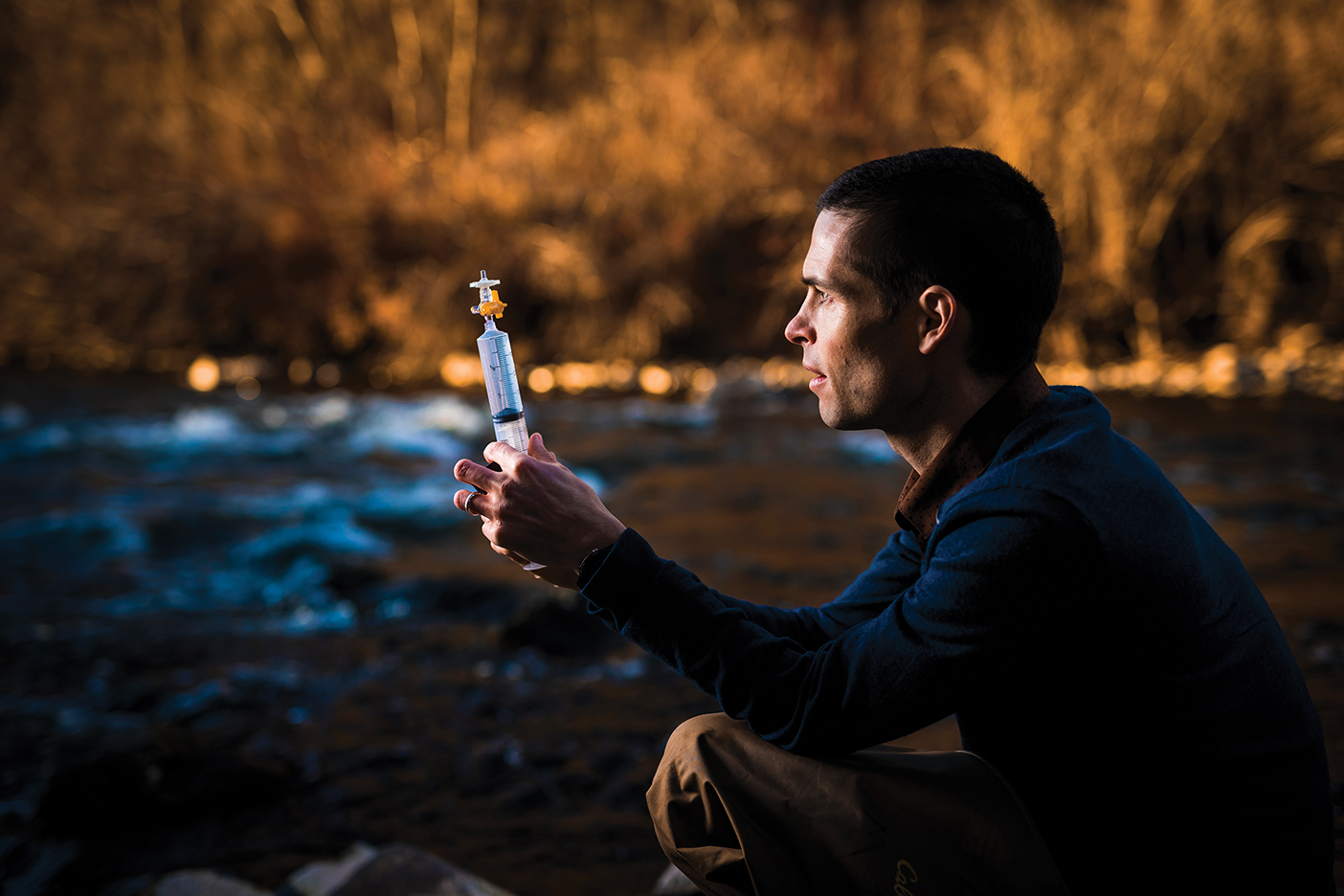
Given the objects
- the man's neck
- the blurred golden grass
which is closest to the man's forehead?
the man's neck

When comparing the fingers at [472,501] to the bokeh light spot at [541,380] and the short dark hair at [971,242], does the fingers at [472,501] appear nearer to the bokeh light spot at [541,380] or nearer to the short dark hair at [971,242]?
the short dark hair at [971,242]

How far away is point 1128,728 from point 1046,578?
233 millimetres

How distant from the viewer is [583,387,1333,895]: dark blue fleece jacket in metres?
1.03

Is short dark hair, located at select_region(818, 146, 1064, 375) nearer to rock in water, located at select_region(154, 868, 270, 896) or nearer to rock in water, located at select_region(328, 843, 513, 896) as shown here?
rock in water, located at select_region(328, 843, 513, 896)

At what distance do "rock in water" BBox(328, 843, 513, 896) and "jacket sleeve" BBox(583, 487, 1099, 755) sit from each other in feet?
2.62

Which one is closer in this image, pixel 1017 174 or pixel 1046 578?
pixel 1046 578

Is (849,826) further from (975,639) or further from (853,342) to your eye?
(853,342)

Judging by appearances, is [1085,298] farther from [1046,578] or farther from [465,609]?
[1046,578]

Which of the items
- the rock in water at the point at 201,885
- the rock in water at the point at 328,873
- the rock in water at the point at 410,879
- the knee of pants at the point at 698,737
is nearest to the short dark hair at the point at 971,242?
the knee of pants at the point at 698,737

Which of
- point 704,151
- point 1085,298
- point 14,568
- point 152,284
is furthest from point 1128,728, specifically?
point 152,284

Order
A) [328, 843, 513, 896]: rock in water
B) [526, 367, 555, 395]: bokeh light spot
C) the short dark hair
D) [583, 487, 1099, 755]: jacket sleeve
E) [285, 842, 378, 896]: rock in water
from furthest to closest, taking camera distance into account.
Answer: [526, 367, 555, 395]: bokeh light spot < [285, 842, 378, 896]: rock in water < [328, 843, 513, 896]: rock in water < the short dark hair < [583, 487, 1099, 755]: jacket sleeve

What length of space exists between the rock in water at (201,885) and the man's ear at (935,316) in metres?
1.63

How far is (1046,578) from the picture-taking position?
1.02 metres

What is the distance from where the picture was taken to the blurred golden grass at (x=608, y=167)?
799 cm
